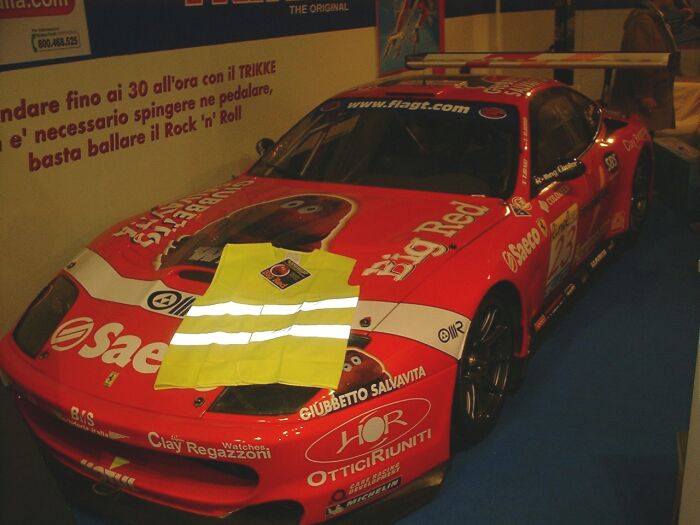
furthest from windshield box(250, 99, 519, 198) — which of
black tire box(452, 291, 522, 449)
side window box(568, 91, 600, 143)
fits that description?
side window box(568, 91, 600, 143)

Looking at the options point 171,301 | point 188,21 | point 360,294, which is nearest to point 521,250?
point 360,294

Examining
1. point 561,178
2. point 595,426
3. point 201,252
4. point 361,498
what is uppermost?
point 561,178

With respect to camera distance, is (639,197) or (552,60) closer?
(552,60)

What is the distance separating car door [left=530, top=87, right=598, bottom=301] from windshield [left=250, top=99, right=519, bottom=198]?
17cm

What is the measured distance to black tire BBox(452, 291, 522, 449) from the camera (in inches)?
106

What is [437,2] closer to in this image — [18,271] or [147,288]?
[18,271]

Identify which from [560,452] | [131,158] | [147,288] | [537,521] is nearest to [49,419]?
[147,288]

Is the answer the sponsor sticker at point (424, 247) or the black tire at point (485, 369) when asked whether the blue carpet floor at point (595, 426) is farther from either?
the sponsor sticker at point (424, 247)

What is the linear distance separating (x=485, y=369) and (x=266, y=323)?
2.94ft

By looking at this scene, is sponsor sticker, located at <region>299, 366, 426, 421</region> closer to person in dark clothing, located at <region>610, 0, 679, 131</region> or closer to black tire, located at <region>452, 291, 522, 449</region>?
black tire, located at <region>452, 291, 522, 449</region>

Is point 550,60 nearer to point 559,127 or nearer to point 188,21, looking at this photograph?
point 559,127

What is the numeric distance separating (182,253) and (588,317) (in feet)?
7.42

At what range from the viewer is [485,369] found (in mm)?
2908

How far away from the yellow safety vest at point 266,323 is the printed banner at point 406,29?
4.59 m
